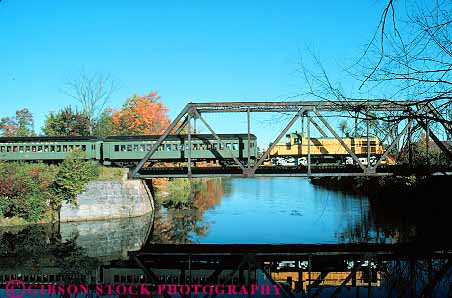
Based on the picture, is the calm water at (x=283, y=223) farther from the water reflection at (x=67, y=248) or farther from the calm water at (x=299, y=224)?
the water reflection at (x=67, y=248)

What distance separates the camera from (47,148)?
28172mm

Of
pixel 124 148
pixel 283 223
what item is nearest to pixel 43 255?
pixel 283 223

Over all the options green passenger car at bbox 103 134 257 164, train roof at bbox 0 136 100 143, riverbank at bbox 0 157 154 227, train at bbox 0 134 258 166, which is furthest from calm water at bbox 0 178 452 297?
train roof at bbox 0 136 100 143

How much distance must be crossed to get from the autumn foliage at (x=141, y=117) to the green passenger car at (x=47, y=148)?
58.5ft

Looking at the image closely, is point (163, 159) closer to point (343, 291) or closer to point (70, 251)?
point (70, 251)

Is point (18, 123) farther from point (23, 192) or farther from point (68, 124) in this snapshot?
point (23, 192)

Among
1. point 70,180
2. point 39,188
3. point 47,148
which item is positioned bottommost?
point 39,188

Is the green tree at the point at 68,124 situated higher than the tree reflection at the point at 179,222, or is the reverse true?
the green tree at the point at 68,124

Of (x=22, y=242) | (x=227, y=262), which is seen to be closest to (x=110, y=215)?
(x=22, y=242)

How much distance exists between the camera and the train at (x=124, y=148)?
26234 millimetres

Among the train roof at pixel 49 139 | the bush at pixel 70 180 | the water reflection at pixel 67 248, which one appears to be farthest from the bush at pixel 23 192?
the train roof at pixel 49 139

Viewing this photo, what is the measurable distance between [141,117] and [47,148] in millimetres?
19889

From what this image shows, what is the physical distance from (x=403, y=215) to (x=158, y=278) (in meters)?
17.6

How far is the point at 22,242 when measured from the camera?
17.1 metres
